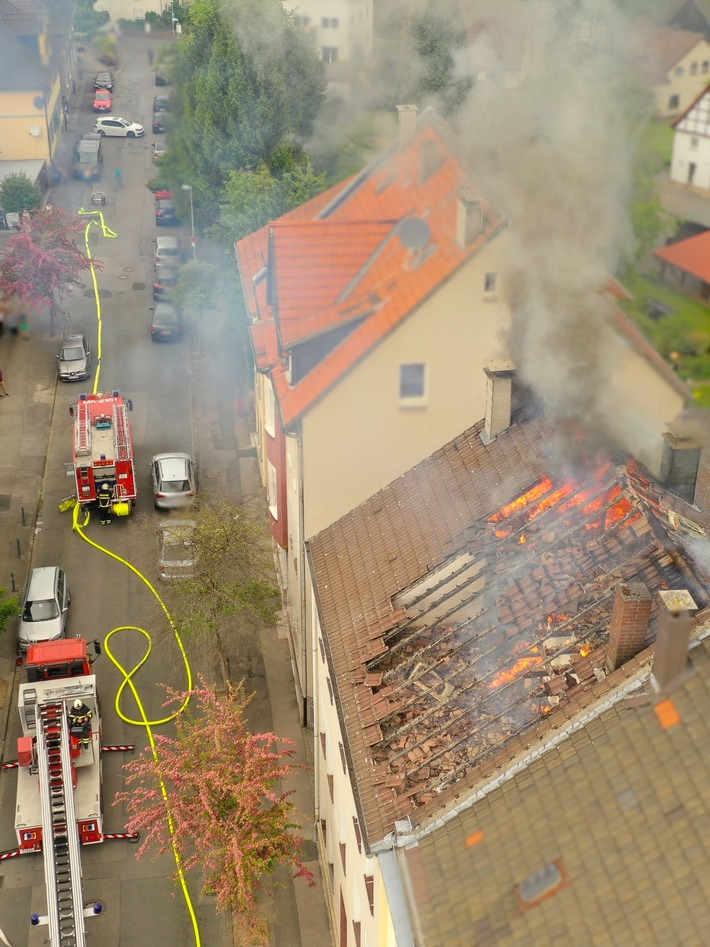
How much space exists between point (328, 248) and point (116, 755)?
1058cm

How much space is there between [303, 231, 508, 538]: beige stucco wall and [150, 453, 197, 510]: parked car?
10.0 metres

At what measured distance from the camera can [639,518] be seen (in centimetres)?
1606

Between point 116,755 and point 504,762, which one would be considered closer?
point 504,762

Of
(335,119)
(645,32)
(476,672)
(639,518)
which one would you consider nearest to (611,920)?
(476,672)

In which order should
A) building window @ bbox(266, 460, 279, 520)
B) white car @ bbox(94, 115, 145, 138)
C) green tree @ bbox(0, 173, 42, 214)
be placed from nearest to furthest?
building window @ bbox(266, 460, 279, 520)
white car @ bbox(94, 115, 145, 138)
green tree @ bbox(0, 173, 42, 214)

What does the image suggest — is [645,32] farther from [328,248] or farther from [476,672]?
[328,248]

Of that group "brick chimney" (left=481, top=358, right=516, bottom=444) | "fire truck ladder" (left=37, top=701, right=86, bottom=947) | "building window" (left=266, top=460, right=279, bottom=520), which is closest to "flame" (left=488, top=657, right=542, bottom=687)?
"brick chimney" (left=481, top=358, right=516, bottom=444)

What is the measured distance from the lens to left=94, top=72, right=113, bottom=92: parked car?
1320 inches

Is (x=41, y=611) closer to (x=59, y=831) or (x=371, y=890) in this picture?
(x=59, y=831)

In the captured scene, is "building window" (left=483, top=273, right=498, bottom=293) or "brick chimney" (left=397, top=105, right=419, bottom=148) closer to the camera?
"brick chimney" (left=397, top=105, right=419, bottom=148)

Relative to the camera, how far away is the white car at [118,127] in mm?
41047

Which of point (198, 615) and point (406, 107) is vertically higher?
point (406, 107)

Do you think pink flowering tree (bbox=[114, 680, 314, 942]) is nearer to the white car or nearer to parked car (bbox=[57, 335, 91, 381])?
parked car (bbox=[57, 335, 91, 381])

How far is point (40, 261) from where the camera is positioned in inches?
1560
